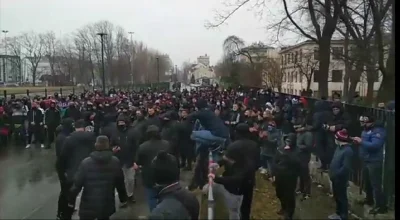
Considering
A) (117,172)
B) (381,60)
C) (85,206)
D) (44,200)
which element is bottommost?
(44,200)

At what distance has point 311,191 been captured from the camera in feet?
33.5

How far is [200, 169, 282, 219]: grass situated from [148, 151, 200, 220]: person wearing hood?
2.67 metres

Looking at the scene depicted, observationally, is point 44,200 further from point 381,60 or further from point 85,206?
point 381,60

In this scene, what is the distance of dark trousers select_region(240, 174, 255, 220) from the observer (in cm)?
702

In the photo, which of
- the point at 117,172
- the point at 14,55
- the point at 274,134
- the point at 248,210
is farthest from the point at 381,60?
the point at 14,55

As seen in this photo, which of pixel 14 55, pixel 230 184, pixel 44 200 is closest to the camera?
pixel 230 184

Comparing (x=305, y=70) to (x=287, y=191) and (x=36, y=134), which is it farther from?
(x=287, y=191)

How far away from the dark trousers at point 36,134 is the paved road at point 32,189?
1208 mm

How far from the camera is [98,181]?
20.4ft

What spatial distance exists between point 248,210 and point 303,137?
3088mm

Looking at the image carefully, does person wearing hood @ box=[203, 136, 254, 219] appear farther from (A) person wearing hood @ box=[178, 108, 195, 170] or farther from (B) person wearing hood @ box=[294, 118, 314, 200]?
(A) person wearing hood @ box=[178, 108, 195, 170]

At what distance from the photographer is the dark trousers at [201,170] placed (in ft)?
30.5

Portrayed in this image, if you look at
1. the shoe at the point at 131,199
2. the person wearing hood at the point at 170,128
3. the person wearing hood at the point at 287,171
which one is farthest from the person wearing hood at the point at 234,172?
the person wearing hood at the point at 170,128

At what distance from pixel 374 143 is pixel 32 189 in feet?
24.0
